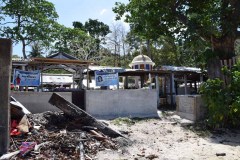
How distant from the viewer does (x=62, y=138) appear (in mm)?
8047

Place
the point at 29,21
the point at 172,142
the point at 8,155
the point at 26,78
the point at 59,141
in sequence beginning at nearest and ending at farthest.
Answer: the point at 8,155
the point at 59,141
the point at 172,142
the point at 26,78
the point at 29,21

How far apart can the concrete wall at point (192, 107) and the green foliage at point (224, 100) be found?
1.13 metres

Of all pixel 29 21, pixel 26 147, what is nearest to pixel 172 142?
pixel 26 147

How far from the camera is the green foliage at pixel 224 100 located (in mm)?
10562

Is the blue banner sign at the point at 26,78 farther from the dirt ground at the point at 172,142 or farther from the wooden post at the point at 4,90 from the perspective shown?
the wooden post at the point at 4,90

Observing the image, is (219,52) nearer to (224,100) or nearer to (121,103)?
(224,100)

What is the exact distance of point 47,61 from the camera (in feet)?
51.4

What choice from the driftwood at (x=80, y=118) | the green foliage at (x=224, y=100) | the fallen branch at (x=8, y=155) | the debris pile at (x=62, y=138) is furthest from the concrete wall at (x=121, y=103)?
the fallen branch at (x=8, y=155)

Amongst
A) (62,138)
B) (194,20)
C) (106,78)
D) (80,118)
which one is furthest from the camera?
(106,78)

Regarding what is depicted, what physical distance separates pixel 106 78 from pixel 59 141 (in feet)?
25.3

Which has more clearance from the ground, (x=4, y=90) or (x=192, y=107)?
(x=4, y=90)

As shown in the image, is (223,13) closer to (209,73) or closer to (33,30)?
(209,73)

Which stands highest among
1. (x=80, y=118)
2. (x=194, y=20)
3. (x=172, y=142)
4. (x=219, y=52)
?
(x=194, y=20)

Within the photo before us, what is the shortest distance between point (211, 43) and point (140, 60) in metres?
12.2
